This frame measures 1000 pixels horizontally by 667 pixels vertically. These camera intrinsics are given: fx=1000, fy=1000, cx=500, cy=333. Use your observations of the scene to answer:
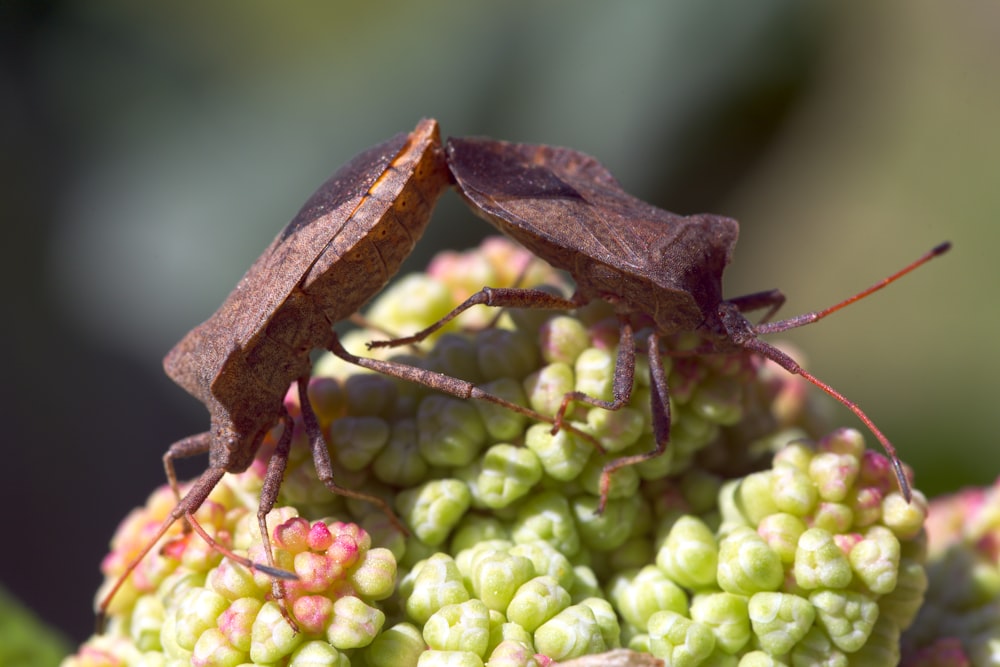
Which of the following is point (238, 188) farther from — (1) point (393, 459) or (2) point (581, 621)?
(2) point (581, 621)

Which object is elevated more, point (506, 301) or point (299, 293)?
point (506, 301)

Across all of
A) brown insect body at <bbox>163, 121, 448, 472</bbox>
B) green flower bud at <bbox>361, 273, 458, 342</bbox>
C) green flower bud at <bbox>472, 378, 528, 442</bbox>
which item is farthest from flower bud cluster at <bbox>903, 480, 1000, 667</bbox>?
brown insect body at <bbox>163, 121, 448, 472</bbox>

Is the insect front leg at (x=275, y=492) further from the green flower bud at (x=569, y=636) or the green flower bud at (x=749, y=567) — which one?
the green flower bud at (x=749, y=567)

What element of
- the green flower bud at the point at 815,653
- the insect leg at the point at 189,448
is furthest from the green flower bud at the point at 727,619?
the insect leg at the point at 189,448

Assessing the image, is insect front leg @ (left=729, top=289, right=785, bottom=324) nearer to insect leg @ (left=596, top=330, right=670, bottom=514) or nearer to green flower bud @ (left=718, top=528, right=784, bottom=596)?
insect leg @ (left=596, top=330, right=670, bottom=514)

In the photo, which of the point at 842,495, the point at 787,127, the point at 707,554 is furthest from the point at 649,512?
the point at 787,127

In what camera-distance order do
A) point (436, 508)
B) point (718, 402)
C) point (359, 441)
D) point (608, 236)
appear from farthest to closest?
point (608, 236), point (718, 402), point (359, 441), point (436, 508)

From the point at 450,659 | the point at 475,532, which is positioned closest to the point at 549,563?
the point at 475,532

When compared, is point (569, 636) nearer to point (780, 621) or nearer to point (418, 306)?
point (780, 621)

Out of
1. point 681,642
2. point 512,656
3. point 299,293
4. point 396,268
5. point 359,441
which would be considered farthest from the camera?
point 396,268
